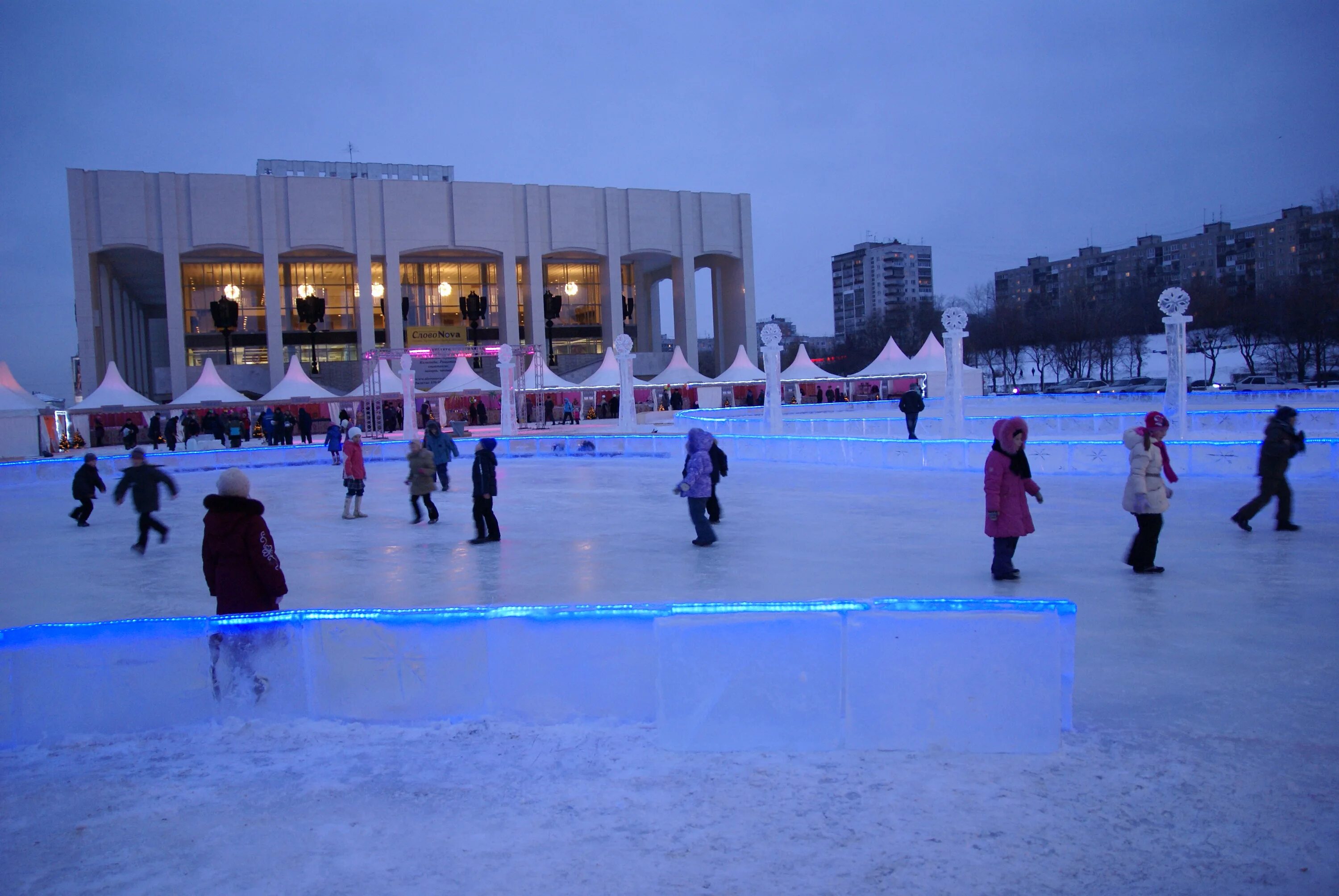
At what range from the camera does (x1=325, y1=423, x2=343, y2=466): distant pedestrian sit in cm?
2030

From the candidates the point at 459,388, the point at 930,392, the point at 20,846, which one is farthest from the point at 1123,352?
the point at 20,846

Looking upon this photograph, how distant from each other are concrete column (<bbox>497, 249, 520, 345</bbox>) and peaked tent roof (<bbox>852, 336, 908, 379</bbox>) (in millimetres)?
17941

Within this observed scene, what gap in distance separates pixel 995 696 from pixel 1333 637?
8.38ft

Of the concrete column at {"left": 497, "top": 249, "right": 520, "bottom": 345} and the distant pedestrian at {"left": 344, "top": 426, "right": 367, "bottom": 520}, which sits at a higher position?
the concrete column at {"left": 497, "top": 249, "right": 520, "bottom": 345}

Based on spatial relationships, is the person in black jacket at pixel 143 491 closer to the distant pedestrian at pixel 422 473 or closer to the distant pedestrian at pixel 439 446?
the distant pedestrian at pixel 422 473

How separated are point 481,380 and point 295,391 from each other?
7137mm

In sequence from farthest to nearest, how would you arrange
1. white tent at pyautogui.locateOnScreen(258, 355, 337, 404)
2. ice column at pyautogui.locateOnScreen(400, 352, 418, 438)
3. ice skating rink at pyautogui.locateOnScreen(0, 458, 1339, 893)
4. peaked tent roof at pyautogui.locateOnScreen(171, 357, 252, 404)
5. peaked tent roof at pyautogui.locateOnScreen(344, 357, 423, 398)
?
peaked tent roof at pyautogui.locateOnScreen(344, 357, 423, 398), white tent at pyautogui.locateOnScreen(258, 355, 337, 404), peaked tent roof at pyautogui.locateOnScreen(171, 357, 252, 404), ice column at pyautogui.locateOnScreen(400, 352, 418, 438), ice skating rink at pyautogui.locateOnScreen(0, 458, 1339, 893)

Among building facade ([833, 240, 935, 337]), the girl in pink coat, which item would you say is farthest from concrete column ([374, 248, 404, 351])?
building facade ([833, 240, 935, 337])

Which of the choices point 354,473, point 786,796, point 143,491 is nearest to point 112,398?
point 354,473

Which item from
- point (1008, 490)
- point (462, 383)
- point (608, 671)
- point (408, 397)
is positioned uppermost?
point (462, 383)

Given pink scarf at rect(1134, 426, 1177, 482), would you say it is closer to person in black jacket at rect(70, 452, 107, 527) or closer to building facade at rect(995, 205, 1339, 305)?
person in black jacket at rect(70, 452, 107, 527)

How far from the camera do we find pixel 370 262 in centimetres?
4759

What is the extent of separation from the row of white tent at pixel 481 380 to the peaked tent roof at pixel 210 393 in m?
0.03

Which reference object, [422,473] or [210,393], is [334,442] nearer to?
[422,473]
